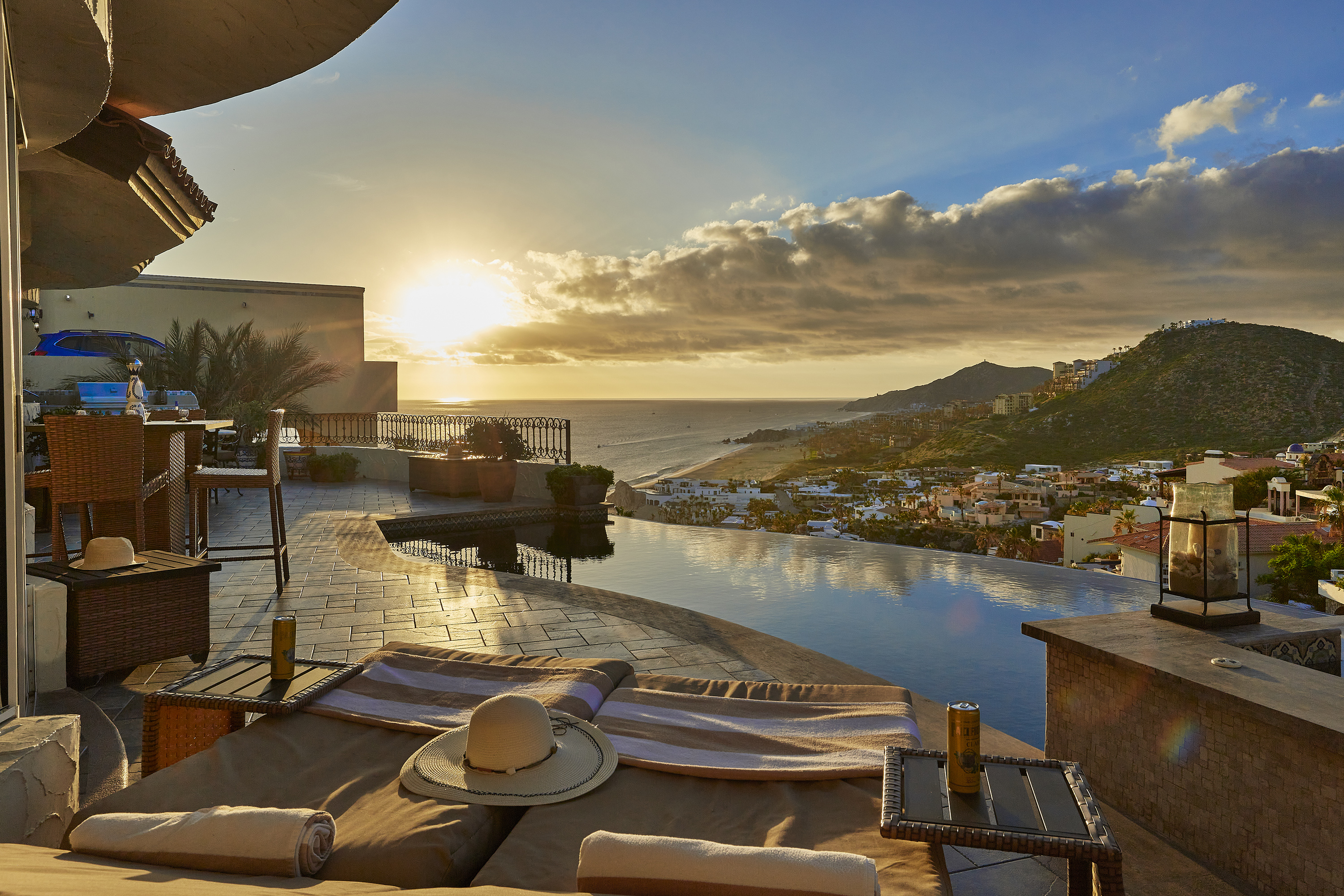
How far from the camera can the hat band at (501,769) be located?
140 cm

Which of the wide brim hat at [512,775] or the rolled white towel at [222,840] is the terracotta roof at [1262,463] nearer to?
the wide brim hat at [512,775]

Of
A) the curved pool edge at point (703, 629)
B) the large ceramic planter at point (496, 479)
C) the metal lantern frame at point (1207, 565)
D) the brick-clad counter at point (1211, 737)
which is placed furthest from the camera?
the large ceramic planter at point (496, 479)

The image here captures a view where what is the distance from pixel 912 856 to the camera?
1.13 meters

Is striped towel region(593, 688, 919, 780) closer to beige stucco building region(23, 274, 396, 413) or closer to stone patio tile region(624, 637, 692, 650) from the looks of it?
stone patio tile region(624, 637, 692, 650)

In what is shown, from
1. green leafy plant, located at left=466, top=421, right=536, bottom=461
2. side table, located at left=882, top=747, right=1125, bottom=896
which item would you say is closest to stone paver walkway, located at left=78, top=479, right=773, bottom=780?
side table, located at left=882, top=747, right=1125, bottom=896

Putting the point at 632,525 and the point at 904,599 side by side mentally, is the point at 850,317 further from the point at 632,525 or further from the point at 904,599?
the point at 904,599

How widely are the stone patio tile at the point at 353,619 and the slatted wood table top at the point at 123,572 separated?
856 millimetres

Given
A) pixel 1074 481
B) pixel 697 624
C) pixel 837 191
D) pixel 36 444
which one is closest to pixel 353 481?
pixel 36 444

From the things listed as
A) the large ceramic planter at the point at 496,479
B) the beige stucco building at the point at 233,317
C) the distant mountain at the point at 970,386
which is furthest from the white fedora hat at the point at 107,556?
the distant mountain at the point at 970,386

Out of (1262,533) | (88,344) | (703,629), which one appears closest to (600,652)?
(703,629)

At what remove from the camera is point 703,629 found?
3869mm

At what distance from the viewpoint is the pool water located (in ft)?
12.3

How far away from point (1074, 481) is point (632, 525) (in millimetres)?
7081

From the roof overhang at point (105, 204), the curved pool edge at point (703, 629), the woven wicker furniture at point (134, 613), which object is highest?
the roof overhang at point (105, 204)
